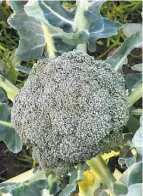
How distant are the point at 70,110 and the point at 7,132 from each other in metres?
0.21

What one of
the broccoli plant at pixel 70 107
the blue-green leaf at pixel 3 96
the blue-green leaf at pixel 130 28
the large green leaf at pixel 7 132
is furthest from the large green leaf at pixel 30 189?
the blue-green leaf at pixel 130 28

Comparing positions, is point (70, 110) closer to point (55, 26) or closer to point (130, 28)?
point (55, 26)

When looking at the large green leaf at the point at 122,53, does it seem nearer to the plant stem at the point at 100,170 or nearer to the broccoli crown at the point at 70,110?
the broccoli crown at the point at 70,110

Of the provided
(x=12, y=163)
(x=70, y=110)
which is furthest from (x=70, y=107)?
(x=12, y=163)

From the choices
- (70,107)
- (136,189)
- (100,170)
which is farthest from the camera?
(100,170)

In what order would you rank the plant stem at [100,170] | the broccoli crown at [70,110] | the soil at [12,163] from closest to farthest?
1. the broccoli crown at [70,110]
2. the plant stem at [100,170]
3. the soil at [12,163]

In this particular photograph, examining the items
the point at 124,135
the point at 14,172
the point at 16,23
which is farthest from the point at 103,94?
the point at 14,172

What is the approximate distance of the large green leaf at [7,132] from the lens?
132 cm

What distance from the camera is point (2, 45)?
1701 millimetres

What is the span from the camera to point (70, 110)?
1.18 metres

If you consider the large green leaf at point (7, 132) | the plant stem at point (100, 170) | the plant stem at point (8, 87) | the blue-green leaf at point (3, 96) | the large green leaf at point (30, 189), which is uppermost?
the plant stem at point (8, 87)

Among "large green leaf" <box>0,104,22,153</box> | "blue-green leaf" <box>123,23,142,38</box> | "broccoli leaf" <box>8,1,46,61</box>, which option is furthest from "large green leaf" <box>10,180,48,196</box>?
"blue-green leaf" <box>123,23,142,38</box>

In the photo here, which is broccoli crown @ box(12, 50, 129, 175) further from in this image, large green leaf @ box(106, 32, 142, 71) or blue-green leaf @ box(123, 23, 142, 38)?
blue-green leaf @ box(123, 23, 142, 38)

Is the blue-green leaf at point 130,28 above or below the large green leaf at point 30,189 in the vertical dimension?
above
